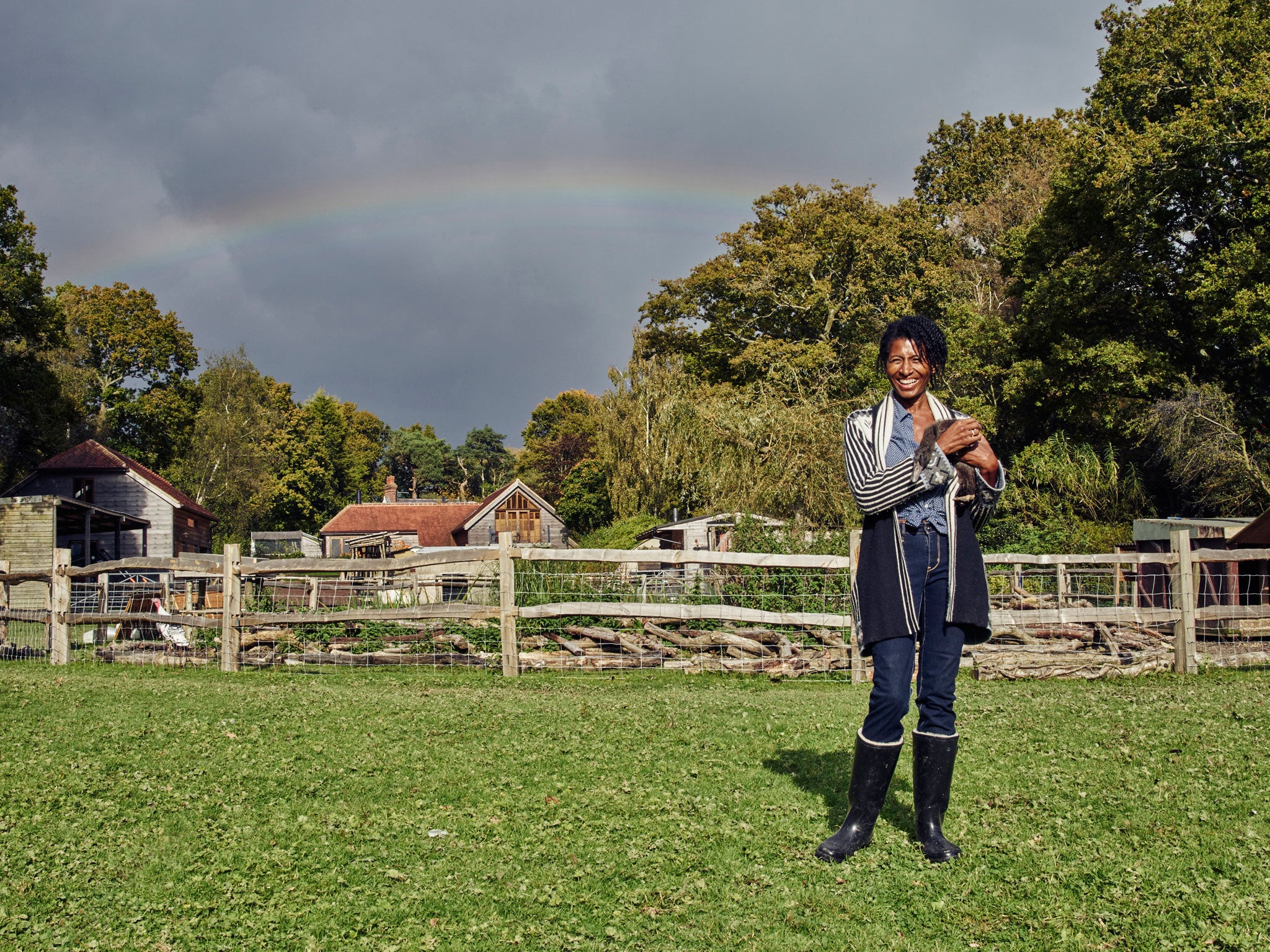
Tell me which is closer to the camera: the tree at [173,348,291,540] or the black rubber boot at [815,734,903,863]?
the black rubber boot at [815,734,903,863]

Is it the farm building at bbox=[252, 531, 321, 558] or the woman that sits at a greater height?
the farm building at bbox=[252, 531, 321, 558]

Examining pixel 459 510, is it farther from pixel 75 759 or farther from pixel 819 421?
pixel 75 759

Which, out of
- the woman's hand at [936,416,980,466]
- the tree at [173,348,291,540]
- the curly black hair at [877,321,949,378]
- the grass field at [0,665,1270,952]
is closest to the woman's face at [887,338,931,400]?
the curly black hair at [877,321,949,378]

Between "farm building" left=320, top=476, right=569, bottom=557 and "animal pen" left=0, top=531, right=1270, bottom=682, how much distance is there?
118ft

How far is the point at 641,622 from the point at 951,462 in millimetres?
8620

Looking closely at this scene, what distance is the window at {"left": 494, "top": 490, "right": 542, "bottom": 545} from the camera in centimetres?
5262

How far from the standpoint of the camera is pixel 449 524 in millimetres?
59625

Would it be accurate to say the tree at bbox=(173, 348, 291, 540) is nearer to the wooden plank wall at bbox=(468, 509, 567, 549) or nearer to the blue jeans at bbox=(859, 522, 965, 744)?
the wooden plank wall at bbox=(468, 509, 567, 549)

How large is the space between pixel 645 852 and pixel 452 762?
190 centimetres

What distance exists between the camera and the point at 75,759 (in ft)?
18.0

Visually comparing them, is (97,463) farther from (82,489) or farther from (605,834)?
(605,834)

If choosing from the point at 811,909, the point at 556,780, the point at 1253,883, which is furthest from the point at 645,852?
the point at 1253,883

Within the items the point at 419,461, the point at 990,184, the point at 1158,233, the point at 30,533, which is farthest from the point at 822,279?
the point at 419,461

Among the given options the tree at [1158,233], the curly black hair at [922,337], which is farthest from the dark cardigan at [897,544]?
the tree at [1158,233]
